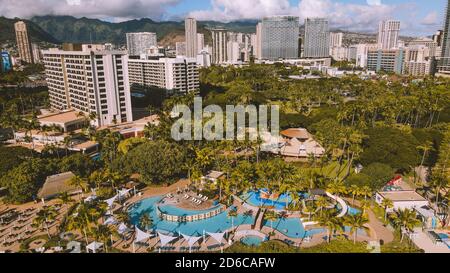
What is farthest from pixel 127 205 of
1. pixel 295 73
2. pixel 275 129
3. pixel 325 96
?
pixel 295 73

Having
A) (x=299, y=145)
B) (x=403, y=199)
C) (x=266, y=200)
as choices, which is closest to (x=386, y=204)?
(x=403, y=199)

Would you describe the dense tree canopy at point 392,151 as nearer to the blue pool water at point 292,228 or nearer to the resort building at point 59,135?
the blue pool water at point 292,228

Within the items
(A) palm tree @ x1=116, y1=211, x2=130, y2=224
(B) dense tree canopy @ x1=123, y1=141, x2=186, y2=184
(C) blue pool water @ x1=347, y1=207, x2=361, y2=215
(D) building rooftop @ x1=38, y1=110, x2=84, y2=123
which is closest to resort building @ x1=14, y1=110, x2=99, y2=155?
(D) building rooftop @ x1=38, y1=110, x2=84, y2=123

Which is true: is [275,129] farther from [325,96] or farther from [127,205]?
[325,96]

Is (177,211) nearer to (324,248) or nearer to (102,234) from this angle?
(102,234)

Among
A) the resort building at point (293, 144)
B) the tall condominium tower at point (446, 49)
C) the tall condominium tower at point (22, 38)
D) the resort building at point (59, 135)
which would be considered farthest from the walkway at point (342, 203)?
the tall condominium tower at point (22, 38)

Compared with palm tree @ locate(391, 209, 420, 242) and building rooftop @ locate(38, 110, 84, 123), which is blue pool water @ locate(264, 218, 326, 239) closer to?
palm tree @ locate(391, 209, 420, 242)
